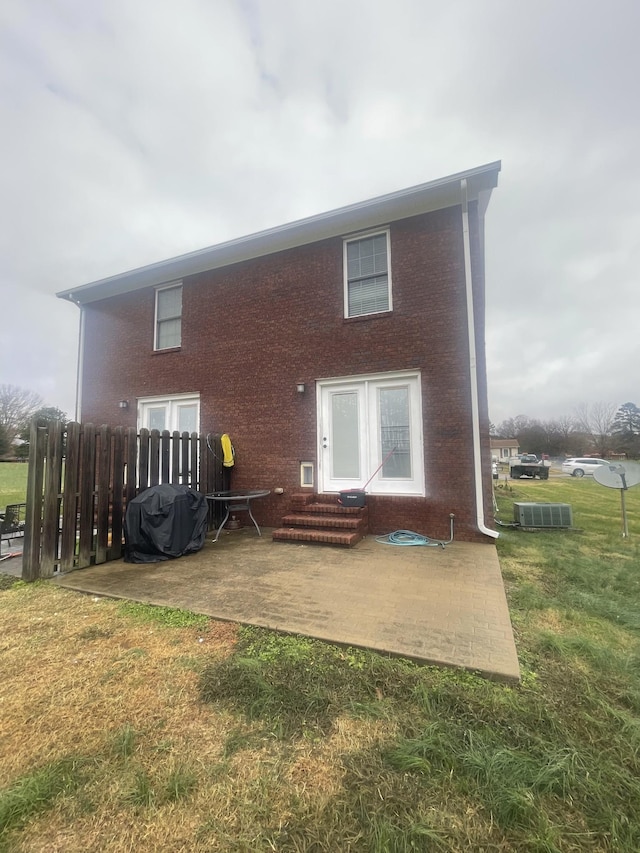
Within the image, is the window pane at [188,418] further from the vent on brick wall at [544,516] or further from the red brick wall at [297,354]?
the vent on brick wall at [544,516]

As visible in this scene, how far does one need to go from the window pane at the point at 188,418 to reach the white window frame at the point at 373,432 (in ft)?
10.1

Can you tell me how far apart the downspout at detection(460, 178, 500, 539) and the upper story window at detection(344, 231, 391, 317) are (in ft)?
4.36

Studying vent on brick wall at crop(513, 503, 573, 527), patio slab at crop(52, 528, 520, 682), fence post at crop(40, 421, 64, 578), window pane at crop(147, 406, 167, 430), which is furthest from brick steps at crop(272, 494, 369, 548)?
window pane at crop(147, 406, 167, 430)

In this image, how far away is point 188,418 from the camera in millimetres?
8227

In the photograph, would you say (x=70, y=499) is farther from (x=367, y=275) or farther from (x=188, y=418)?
(x=367, y=275)

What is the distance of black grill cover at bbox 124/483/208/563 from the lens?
→ 15.7 ft

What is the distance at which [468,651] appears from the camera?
2.46 meters

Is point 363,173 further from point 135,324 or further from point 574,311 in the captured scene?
point 574,311

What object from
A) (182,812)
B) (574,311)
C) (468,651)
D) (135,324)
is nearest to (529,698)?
(468,651)

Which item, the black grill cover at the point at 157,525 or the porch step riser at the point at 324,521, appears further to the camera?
the porch step riser at the point at 324,521

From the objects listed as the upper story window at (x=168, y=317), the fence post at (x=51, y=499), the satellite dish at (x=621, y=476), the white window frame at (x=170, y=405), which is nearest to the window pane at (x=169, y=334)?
the upper story window at (x=168, y=317)

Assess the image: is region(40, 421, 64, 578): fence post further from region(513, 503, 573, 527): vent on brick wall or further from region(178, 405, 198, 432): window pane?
region(513, 503, 573, 527): vent on brick wall

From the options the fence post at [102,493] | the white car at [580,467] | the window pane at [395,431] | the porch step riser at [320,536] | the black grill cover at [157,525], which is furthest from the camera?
the white car at [580,467]

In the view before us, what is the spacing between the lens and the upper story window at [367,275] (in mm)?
6668
